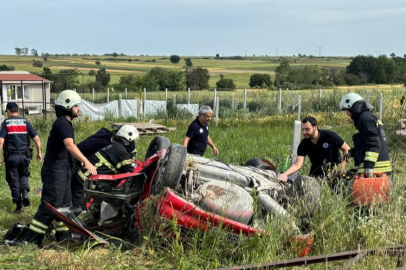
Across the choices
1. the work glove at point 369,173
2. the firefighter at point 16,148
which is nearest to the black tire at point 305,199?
the work glove at point 369,173

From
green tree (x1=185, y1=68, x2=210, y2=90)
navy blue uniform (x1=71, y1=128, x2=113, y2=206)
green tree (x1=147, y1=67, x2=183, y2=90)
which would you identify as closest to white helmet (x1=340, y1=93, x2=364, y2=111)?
navy blue uniform (x1=71, y1=128, x2=113, y2=206)

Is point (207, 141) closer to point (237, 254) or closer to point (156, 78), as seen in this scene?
point (237, 254)

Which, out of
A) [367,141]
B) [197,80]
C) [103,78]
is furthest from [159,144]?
[103,78]

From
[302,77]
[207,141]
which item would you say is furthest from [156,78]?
[207,141]

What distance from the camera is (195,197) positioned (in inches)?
188

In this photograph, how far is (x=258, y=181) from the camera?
5320mm

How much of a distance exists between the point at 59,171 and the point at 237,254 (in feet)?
7.06

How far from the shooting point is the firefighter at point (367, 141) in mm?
A: 5543

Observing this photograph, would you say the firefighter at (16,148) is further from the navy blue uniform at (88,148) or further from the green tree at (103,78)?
the green tree at (103,78)

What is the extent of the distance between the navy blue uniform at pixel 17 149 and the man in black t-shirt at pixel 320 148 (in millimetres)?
3936

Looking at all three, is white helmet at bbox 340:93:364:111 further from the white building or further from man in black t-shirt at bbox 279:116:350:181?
the white building

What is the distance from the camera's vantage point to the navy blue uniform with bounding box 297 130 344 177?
20.9 feet

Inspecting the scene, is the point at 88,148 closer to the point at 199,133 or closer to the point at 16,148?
the point at 16,148

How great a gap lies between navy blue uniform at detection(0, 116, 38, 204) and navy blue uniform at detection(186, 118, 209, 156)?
2.39 meters
